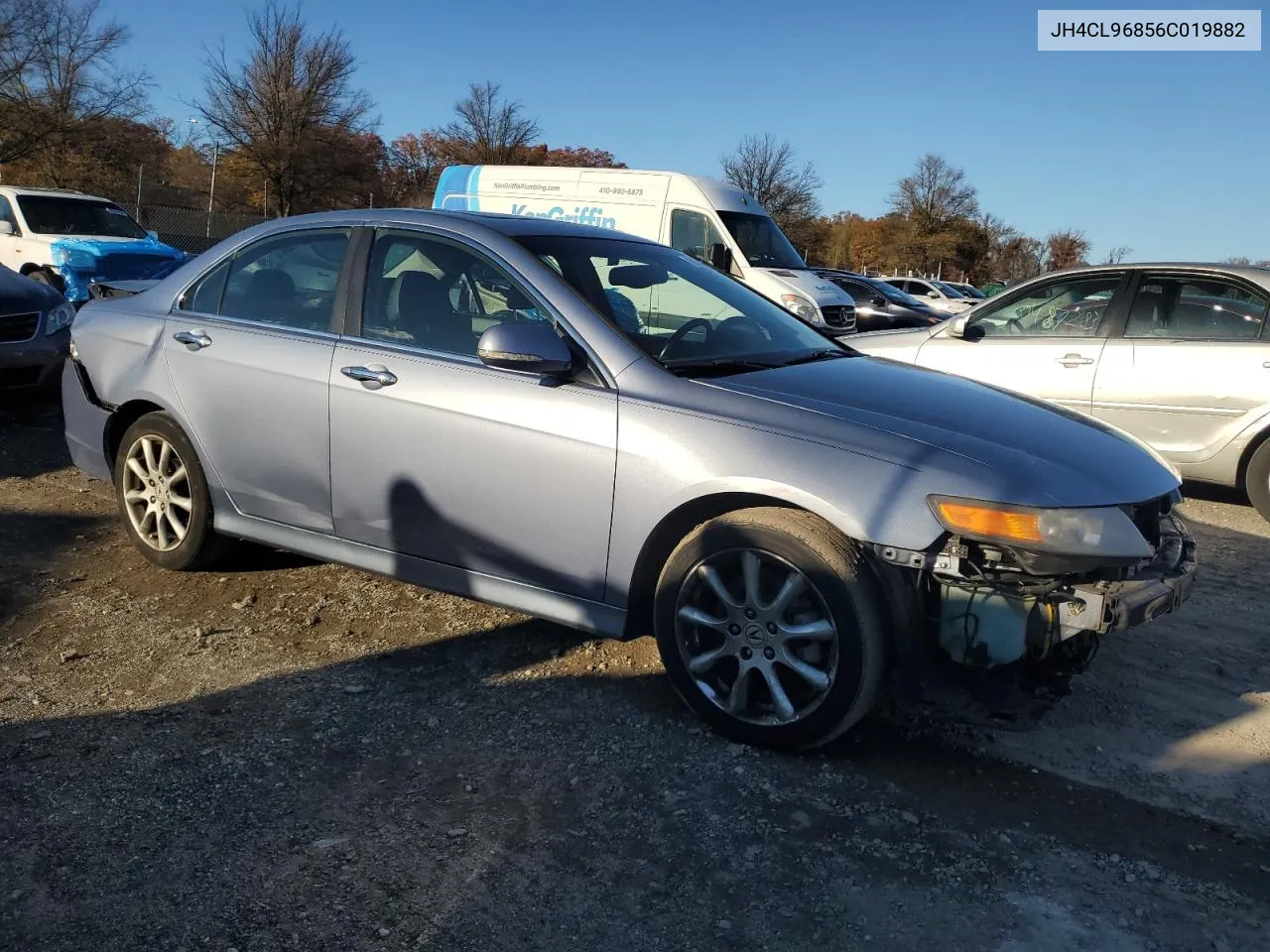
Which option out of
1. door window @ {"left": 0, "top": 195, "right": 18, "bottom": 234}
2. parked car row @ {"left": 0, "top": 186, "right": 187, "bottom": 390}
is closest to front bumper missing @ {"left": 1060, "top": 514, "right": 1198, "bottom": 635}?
parked car row @ {"left": 0, "top": 186, "right": 187, "bottom": 390}

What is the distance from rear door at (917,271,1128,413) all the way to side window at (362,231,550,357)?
428 centimetres

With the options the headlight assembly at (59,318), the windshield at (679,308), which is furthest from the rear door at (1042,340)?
the headlight assembly at (59,318)

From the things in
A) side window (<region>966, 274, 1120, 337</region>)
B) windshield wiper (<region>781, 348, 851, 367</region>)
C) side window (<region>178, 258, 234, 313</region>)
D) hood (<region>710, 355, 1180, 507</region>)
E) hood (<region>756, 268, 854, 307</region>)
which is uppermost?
hood (<region>756, 268, 854, 307</region>)

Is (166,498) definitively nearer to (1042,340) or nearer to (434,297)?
(434,297)

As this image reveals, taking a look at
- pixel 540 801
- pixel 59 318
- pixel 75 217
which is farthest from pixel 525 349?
pixel 75 217

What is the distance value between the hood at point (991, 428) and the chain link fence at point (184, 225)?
89.3 feet

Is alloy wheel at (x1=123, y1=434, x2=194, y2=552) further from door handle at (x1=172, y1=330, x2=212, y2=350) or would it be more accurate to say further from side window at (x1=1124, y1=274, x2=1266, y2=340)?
side window at (x1=1124, y1=274, x2=1266, y2=340)

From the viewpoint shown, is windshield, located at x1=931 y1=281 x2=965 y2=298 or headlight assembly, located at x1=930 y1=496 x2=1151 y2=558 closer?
headlight assembly, located at x1=930 y1=496 x2=1151 y2=558

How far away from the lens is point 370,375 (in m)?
3.88

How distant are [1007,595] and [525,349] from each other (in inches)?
65.1

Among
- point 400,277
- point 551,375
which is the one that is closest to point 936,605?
point 551,375

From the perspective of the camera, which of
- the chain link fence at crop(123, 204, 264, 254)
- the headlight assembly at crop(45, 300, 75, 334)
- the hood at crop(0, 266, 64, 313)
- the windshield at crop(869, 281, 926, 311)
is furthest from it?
the chain link fence at crop(123, 204, 264, 254)

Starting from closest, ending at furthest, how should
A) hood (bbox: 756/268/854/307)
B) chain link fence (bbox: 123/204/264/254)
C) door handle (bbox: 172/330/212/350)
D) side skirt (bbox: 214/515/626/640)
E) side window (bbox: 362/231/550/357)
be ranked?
side skirt (bbox: 214/515/626/640) < side window (bbox: 362/231/550/357) < door handle (bbox: 172/330/212/350) < hood (bbox: 756/268/854/307) < chain link fence (bbox: 123/204/264/254)

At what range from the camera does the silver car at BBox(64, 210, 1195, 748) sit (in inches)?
119
